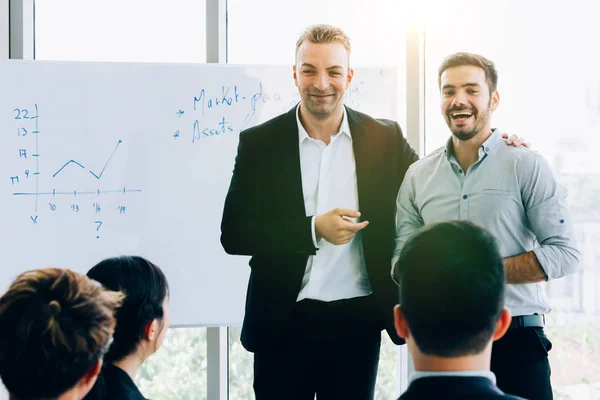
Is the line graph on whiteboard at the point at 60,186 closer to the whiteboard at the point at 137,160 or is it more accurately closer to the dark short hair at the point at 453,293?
the whiteboard at the point at 137,160

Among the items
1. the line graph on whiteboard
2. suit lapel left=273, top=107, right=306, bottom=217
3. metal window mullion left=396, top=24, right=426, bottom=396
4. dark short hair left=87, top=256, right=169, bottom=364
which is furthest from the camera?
metal window mullion left=396, top=24, right=426, bottom=396

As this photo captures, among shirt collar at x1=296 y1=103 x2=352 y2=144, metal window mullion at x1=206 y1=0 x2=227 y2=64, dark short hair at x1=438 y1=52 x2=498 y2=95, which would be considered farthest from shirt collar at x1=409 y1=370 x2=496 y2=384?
metal window mullion at x1=206 y1=0 x2=227 y2=64

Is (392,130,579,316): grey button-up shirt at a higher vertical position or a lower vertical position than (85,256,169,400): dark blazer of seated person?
higher

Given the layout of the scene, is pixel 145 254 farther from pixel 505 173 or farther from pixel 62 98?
pixel 505 173

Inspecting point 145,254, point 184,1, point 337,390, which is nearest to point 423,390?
point 337,390

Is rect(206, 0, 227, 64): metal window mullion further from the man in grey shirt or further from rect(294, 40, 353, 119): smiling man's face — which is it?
the man in grey shirt

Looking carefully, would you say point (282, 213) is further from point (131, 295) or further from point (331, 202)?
point (131, 295)

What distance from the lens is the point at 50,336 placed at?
41.6 inches

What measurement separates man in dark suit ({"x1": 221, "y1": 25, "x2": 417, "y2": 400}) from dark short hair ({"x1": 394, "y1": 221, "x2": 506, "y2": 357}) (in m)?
0.94

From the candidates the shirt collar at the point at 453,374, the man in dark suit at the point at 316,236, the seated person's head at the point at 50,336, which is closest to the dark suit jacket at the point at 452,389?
the shirt collar at the point at 453,374

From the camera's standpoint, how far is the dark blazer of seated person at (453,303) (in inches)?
38.8

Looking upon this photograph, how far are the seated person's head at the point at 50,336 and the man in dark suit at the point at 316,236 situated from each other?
0.97 meters

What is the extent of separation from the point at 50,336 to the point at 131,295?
0.38m

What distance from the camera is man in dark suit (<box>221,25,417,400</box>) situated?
2.05 m
